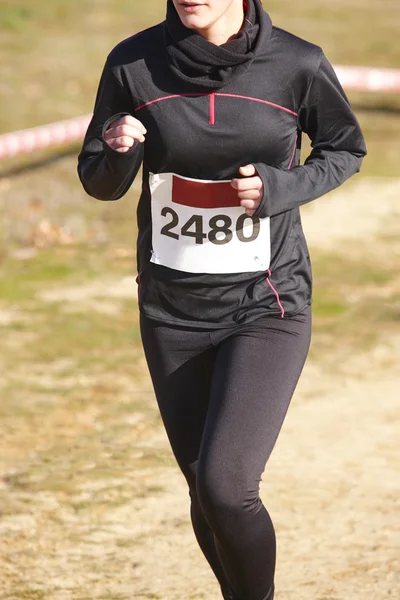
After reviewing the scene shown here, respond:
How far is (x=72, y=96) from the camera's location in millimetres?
11961

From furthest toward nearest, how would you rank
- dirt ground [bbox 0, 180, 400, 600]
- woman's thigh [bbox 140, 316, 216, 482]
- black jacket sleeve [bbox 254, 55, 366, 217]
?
dirt ground [bbox 0, 180, 400, 600] < woman's thigh [bbox 140, 316, 216, 482] < black jacket sleeve [bbox 254, 55, 366, 217]

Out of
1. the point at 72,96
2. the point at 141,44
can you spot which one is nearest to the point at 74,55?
the point at 72,96

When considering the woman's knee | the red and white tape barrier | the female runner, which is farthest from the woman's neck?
the red and white tape barrier

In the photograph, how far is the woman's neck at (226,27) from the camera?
3.05 meters

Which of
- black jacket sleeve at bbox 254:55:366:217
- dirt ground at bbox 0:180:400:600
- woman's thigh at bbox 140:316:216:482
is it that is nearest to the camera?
black jacket sleeve at bbox 254:55:366:217

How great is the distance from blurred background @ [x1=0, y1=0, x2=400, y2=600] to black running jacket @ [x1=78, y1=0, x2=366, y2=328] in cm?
127

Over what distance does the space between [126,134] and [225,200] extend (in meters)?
0.36

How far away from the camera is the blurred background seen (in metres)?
4.14

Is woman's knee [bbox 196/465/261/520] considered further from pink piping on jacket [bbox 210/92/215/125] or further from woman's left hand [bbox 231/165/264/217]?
pink piping on jacket [bbox 210/92/215/125]

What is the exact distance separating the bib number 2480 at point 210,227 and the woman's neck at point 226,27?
0.46m

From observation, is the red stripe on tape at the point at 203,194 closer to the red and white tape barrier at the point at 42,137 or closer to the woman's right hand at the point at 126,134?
the woman's right hand at the point at 126,134

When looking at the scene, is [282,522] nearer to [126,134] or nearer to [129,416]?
[129,416]

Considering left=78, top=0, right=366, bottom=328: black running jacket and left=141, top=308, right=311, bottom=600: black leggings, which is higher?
left=78, top=0, right=366, bottom=328: black running jacket

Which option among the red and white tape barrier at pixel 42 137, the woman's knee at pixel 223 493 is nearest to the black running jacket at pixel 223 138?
the woman's knee at pixel 223 493
